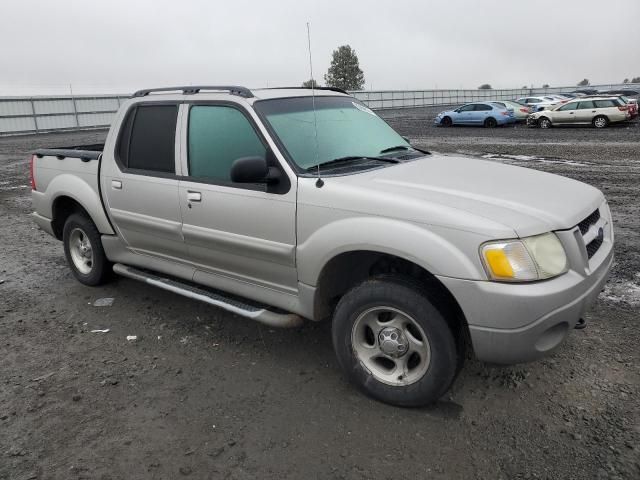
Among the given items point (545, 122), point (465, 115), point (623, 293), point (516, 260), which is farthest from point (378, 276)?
point (465, 115)

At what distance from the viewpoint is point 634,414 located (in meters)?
3.09

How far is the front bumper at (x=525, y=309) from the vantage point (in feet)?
8.95

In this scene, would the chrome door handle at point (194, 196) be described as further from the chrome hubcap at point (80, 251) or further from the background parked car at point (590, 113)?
the background parked car at point (590, 113)

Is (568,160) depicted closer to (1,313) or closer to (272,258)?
(272,258)

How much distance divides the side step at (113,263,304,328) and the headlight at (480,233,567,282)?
56.9 inches

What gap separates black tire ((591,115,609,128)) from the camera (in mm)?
23922

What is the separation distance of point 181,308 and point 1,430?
1.94 m

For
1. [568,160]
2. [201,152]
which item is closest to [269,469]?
[201,152]

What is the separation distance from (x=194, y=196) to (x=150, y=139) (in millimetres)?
870

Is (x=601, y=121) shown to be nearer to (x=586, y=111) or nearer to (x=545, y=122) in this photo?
(x=586, y=111)

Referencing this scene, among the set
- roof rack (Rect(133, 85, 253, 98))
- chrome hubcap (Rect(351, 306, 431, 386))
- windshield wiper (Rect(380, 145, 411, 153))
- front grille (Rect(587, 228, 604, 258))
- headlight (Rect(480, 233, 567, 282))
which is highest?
roof rack (Rect(133, 85, 253, 98))

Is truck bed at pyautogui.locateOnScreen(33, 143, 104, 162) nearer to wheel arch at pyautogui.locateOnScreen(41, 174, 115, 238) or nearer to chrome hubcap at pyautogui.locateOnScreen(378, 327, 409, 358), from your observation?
wheel arch at pyautogui.locateOnScreen(41, 174, 115, 238)

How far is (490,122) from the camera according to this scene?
28.0 metres

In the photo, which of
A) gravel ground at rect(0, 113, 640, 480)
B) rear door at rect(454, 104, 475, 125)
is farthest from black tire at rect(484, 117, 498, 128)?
gravel ground at rect(0, 113, 640, 480)
